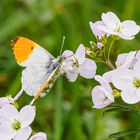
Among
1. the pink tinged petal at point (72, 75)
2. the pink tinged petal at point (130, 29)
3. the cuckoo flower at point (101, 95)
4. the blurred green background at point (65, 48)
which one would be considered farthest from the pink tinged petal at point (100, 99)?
the blurred green background at point (65, 48)

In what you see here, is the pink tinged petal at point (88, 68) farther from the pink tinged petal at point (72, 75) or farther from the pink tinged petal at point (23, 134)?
the pink tinged petal at point (23, 134)

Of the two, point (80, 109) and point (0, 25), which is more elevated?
point (0, 25)

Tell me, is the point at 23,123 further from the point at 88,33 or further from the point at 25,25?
the point at 25,25

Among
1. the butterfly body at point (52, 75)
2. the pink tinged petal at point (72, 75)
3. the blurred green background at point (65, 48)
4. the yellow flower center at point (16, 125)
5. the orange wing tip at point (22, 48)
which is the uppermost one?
the orange wing tip at point (22, 48)

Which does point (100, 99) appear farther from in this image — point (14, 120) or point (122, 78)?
point (14, 120)

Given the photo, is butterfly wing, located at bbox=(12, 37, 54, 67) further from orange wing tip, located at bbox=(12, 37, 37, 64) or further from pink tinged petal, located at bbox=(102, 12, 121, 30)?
pink tinged petal, located at bbox=(102, 12, 121, 30)

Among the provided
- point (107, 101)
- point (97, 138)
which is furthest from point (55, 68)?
point (97, 138)
